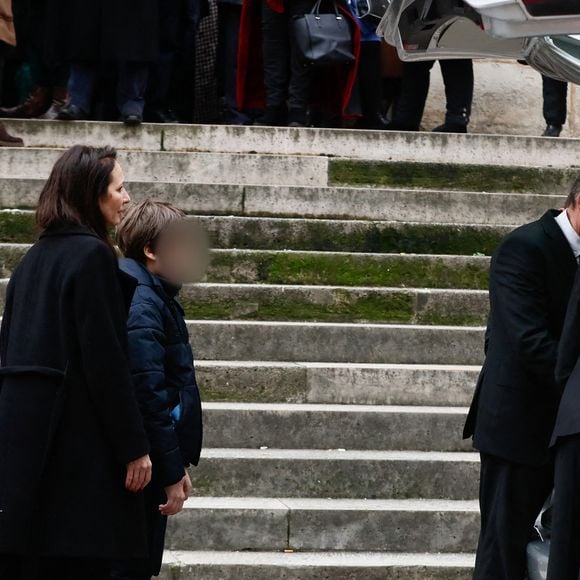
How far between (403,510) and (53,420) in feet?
7.85

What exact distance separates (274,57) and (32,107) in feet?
5.41

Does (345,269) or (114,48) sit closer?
(345,269)

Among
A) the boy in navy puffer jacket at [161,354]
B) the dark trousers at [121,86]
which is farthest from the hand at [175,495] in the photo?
the dark trousers at [121,86]

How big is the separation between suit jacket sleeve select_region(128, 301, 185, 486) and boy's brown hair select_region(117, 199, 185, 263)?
27 centimetres

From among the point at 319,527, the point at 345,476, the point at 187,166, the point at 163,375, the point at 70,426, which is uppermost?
the point at 187,166

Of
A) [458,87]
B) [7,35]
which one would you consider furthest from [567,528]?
[7,35]

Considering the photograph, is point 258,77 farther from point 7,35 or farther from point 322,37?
point 7,35

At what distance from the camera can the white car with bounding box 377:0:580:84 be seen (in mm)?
3742

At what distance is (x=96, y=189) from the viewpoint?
400 centimetres

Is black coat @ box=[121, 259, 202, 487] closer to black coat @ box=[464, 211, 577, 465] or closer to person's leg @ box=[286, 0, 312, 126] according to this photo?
black coat @ box=[464, 211, 577, 465]

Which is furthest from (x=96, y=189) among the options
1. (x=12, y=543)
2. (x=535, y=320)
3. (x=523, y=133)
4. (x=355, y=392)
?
(x=523, y=133)

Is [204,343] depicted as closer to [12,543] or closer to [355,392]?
[355,392]

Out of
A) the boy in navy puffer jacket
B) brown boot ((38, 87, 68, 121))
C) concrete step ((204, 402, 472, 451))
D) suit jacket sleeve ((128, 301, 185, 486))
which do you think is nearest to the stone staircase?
concrete step ((204, 402, 472, 451))

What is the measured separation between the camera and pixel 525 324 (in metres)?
4.67
